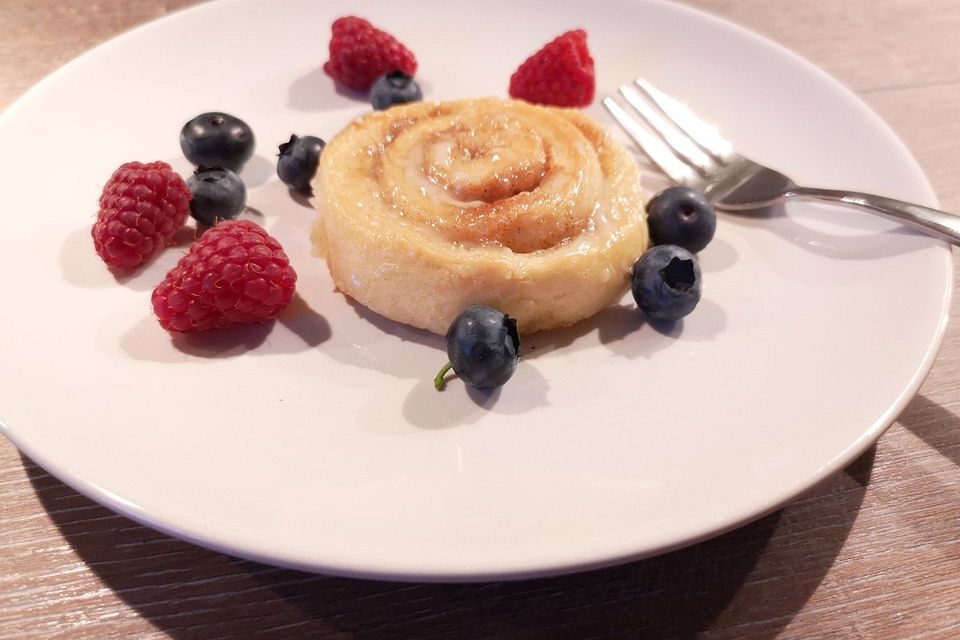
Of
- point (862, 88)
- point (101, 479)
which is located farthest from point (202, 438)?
point (862, 88)

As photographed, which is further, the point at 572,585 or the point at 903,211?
the point at 903,211

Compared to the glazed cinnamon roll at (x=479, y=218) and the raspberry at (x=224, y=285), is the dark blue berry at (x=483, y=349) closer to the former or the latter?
the glazed cinnamon roll at (x=479, y=218)

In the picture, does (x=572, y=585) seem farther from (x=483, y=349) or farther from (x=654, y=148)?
(x=654, y=148)

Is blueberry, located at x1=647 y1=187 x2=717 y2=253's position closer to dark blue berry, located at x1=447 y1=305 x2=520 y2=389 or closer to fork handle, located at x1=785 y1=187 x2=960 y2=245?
fork handle, located at x1=785 y1=187 x2=960 y2=245

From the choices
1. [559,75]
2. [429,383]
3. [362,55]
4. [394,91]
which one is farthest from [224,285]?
[559,75]

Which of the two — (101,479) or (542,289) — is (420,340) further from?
(101,479)

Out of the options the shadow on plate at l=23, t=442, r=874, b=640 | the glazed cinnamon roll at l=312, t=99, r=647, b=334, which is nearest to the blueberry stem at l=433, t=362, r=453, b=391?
the glazed cinnamon roll at l=312, t=99, r=647, b=334
